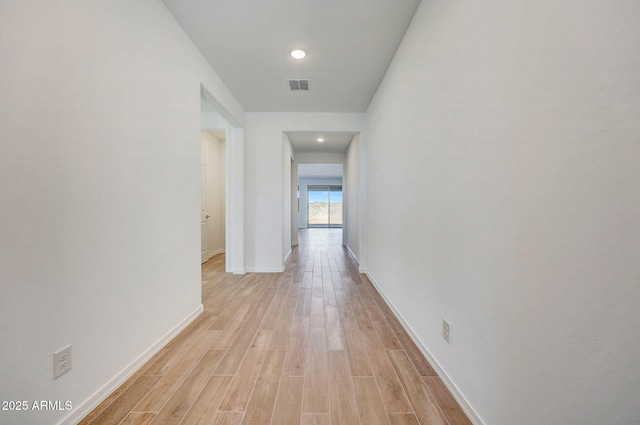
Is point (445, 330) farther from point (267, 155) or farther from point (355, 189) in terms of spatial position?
point (355, 189)

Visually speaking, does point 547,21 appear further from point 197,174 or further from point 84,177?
point 197,174

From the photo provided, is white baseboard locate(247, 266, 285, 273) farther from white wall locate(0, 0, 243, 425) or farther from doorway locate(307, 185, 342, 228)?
doorway locate(307, 185, 342, 228)

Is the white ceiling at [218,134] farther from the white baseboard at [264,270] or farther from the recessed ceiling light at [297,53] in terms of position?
the recessed ceiling light at [297,53]

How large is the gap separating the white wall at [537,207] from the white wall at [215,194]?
15.3 ft

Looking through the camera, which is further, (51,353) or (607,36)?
(51,353)

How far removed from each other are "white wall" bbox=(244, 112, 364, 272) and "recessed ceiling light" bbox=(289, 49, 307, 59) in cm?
151

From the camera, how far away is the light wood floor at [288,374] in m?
1.31

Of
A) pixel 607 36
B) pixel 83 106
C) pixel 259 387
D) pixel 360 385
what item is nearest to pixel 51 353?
pixel 259 387

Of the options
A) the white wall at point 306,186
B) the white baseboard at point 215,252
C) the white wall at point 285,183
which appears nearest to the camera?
the white wall at point 285,183

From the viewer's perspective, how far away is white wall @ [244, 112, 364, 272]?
13.6ft

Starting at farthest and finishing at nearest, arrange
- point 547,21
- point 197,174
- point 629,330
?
point 197,174 → point 547,21 → point 629,330

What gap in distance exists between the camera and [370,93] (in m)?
3.47

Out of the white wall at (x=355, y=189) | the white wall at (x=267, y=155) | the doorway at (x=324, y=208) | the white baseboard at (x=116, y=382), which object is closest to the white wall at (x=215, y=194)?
the white wall at (x=267, y=155)

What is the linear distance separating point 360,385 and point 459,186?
1.28 meters
